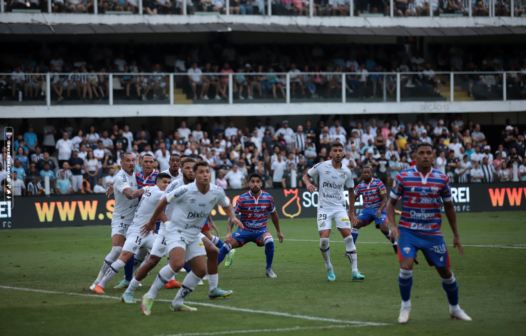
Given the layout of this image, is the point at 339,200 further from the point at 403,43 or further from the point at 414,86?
the point at 403,43

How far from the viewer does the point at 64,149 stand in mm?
26422

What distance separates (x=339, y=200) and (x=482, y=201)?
17.8 metres

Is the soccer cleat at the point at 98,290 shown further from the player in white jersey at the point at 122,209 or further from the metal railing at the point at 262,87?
the metal railing at the point at 262,87

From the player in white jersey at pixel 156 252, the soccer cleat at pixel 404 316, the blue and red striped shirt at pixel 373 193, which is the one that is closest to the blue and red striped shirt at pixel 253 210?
the player in white jersey at pixel 156 252

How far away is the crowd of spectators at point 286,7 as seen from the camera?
101ft

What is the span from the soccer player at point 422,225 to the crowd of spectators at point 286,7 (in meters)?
25.3

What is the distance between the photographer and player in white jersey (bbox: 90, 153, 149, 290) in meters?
11.3

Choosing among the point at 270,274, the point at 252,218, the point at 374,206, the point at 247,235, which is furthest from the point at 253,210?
the point at 374,206

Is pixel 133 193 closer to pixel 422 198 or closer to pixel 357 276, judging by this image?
pixel 357 276

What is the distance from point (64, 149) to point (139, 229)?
54.7 ft

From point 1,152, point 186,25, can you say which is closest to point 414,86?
point 186,25

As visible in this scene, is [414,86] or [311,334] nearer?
[311,334]

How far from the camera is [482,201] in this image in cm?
2853

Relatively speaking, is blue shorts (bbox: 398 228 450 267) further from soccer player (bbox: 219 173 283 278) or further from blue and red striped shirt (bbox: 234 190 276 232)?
blue and red striped shirt (bbox: 234 190 276 232)
